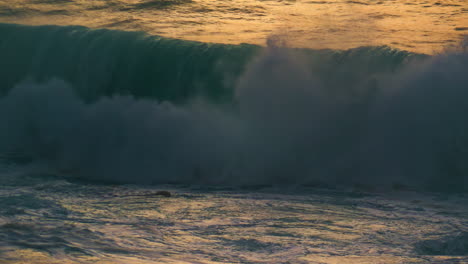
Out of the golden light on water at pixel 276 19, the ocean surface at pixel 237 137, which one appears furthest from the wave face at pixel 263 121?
the golden light on water at pixel 276 19

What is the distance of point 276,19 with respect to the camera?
48.2 ft

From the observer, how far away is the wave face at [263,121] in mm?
8641

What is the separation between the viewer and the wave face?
28.3 feet

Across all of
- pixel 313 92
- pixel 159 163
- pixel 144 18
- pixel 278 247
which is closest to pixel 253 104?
pixel 313 92

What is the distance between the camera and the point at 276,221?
20.5 feet

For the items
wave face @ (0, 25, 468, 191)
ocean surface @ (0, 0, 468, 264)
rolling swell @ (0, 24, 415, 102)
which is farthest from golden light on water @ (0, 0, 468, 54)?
wave face @ (0, 25, 468, 191)

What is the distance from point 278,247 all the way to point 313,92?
4690 millimetres

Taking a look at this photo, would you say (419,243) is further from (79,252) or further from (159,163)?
(159,163)

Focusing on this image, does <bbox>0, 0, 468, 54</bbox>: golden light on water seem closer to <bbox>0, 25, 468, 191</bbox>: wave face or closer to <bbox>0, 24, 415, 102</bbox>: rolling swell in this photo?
<bbox>0, 24, 415, 102</bbox>: rolling swell

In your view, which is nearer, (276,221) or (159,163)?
(276,221)

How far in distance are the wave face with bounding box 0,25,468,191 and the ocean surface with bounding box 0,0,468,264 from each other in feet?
0.09

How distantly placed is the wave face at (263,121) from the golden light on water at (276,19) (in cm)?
122

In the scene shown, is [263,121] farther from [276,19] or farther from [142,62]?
[276,19]

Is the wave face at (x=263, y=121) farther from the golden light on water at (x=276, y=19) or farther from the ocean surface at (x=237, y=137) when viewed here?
the golden light on water at (x=276, y=19)
